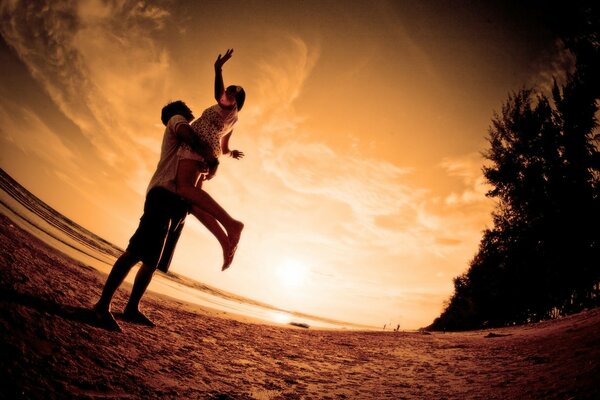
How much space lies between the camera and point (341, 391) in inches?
69.8

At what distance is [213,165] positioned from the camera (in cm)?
234

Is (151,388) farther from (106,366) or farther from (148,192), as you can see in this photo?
(148,192)

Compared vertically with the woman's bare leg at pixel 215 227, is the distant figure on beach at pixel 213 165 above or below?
above

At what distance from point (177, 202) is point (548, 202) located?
14.5 metres

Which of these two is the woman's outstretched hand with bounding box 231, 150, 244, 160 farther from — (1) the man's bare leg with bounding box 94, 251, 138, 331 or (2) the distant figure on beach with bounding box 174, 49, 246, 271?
(1) the man's bare leg with bounding box 94, 251, 138, 331

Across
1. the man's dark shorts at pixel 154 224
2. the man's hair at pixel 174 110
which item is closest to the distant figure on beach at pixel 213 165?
the man's dark shorts at pixel 154 224

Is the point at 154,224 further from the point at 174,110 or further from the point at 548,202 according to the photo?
the point at 548,202

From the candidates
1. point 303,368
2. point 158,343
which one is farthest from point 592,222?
point 158,343

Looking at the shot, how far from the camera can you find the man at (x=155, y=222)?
6.31ft

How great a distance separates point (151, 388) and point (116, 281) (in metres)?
1.03

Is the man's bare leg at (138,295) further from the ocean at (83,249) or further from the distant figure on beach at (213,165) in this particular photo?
the ocean at (83,249)

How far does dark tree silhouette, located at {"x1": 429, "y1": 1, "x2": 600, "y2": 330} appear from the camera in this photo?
384 inches

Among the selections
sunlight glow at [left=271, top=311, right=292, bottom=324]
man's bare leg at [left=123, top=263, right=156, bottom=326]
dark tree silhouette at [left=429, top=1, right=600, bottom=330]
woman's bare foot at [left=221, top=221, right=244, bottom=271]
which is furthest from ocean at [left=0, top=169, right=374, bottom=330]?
dark tree silhouette at [left=429, top=1, right=600, bottom=330]

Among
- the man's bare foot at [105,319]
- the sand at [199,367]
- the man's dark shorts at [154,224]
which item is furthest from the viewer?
the man's dark shorts at [154,224]
